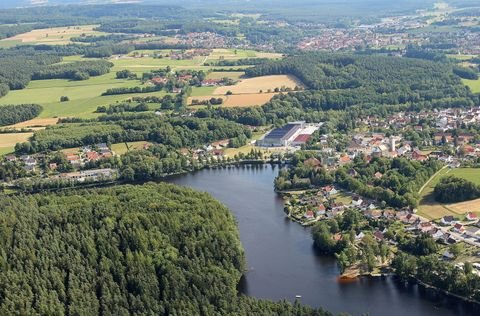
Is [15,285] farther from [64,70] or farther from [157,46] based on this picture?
[157,46]

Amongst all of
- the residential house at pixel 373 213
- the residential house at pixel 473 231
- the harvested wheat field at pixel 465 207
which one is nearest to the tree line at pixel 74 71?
the residential house at pixel 373 213

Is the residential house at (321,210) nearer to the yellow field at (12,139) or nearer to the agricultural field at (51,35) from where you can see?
the yellow field at (12,139)

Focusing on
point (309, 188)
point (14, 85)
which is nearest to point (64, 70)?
point (14, 85)

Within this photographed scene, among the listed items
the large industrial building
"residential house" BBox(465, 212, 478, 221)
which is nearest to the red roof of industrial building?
the large industrial building

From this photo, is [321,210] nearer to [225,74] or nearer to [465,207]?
[465,207]

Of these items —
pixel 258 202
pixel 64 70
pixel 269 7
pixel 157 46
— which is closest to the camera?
pixel 258 202

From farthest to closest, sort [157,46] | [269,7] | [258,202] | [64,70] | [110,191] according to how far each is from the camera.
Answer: [269,7] < [157,46] < [64,70] < [258,202] < [110,191]
